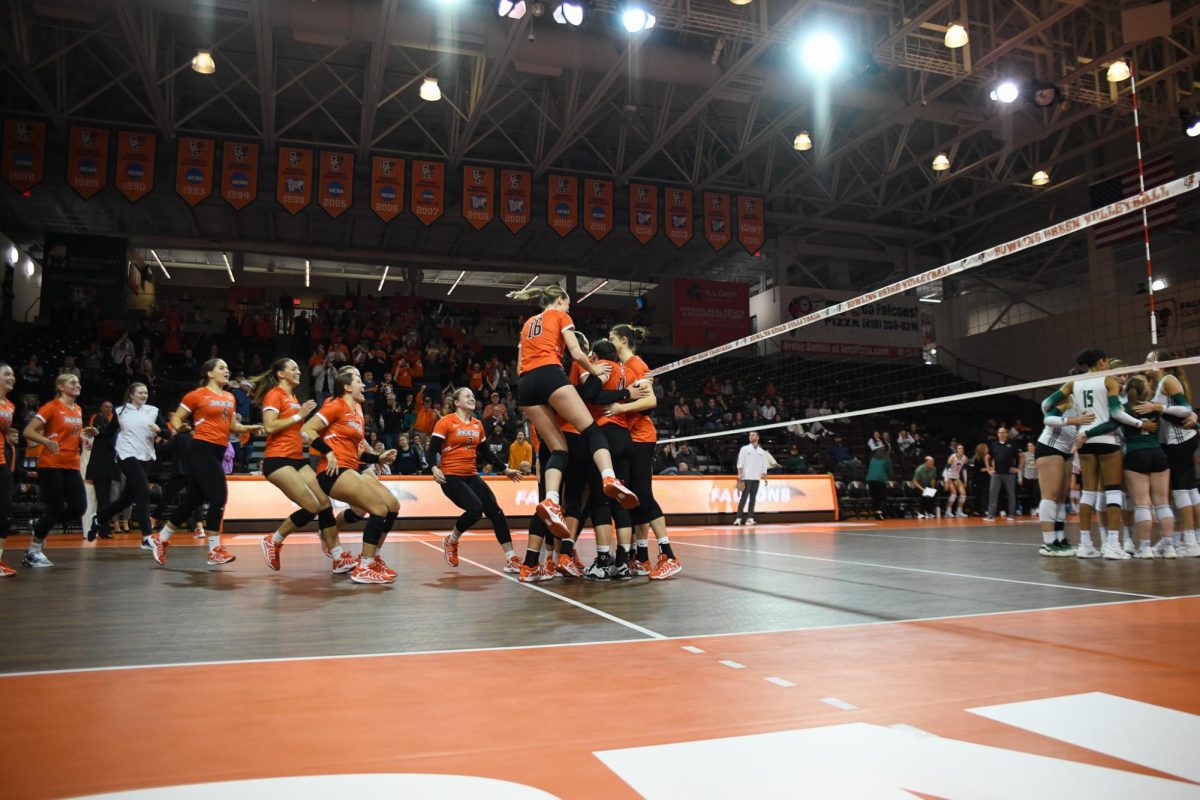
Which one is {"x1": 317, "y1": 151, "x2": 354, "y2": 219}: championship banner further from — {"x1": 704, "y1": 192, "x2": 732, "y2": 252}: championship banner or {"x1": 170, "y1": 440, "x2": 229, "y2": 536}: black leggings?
{"x1": 170, "y1": 440, "x2": 229, "y2": 536}: black leggings

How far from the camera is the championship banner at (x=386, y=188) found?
20000mm

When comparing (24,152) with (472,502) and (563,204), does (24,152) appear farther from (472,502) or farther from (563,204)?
(472,502)

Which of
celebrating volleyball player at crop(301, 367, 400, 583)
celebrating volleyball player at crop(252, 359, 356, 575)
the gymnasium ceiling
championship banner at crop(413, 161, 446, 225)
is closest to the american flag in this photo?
the gymnasium ceiling

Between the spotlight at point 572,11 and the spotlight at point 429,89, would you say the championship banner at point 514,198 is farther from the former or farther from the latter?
the spotlight at point 572,11

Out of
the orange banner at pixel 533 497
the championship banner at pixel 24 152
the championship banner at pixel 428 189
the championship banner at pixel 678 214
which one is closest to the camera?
the orange banner at pixel 533 497

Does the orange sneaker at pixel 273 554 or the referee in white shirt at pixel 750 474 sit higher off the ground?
the referee in white shirt at pixel 750 474

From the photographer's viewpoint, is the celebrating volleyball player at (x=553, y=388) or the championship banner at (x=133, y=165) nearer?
the celebrating volleyball player at (x=553, y=388)

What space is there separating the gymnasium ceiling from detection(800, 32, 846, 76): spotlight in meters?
0.52

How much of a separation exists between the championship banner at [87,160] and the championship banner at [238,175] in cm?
258

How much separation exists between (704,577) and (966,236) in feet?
94.7

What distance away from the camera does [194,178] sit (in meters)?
18.9

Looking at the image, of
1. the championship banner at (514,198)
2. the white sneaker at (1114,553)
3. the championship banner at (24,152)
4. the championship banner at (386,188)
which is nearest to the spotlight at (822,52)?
the championship banner at (514,198)

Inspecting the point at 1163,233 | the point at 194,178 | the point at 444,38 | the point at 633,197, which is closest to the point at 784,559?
the point at 444,38

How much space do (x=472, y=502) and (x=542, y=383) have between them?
1718mm
